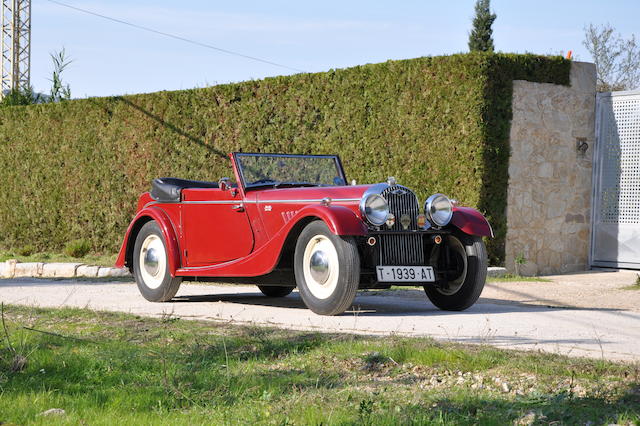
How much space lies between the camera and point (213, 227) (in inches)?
344

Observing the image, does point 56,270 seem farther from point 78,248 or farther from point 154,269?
point 154,269

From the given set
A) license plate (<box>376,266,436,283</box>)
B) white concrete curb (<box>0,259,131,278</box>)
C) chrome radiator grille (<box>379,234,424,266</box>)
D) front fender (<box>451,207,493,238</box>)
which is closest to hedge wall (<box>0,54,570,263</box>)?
white concrete curb (<box>0,259,131,278</box>)

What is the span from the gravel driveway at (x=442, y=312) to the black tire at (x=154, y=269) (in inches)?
6.5

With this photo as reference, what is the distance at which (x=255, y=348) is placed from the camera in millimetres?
5434

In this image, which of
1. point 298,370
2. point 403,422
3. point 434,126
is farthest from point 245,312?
point 434,126

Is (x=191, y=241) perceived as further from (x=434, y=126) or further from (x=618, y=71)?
(x=618, y=71)

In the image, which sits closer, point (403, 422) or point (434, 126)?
point (403, 422)

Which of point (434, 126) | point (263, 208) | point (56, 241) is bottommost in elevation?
point (56, 241)

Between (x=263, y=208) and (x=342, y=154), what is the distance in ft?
17.8

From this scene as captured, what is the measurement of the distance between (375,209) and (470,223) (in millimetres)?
1003

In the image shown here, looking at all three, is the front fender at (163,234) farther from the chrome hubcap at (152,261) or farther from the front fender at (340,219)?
the front fender at (340,219)

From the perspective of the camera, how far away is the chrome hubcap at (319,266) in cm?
732

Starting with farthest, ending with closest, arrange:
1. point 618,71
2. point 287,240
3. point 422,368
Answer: point 618,71 → point 287,240 → point 422,368

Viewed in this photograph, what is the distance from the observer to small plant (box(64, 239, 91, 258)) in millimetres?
16984
